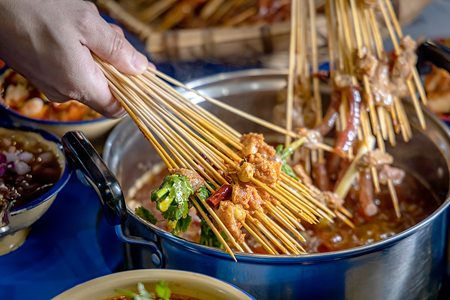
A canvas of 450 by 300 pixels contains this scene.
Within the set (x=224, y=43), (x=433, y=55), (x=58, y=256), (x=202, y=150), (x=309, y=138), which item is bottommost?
(x=58, y=256)

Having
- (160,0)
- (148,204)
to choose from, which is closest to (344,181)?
(148,204)

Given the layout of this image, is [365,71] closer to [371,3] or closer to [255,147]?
[371,3]

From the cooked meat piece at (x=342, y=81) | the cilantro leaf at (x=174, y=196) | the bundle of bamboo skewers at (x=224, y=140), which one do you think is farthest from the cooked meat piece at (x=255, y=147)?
the cooked meat piece at (x=342, y=81)

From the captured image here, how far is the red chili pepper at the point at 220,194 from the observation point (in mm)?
1147

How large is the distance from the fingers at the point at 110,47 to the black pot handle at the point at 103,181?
0.30m

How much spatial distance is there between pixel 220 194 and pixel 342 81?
88 centimetres

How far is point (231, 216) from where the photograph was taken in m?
1.10

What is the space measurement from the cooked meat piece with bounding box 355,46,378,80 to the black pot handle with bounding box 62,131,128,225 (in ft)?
3.75

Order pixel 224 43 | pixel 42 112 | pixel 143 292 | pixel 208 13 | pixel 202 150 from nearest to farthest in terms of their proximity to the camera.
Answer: pixel 143 292, pixel 202 150, pixel 42 112, pixel 224 43, pixel 208 13

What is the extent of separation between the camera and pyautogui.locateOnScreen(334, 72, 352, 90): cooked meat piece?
5.60 ft

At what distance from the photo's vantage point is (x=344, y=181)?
167cm

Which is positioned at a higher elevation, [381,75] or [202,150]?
[381,75]

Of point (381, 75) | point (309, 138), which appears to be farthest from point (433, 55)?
point (309, 138)

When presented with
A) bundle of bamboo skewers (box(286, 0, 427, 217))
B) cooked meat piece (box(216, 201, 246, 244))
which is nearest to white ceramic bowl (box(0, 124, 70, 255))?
cooked meat piece (box(216, 201, 246, 244))
